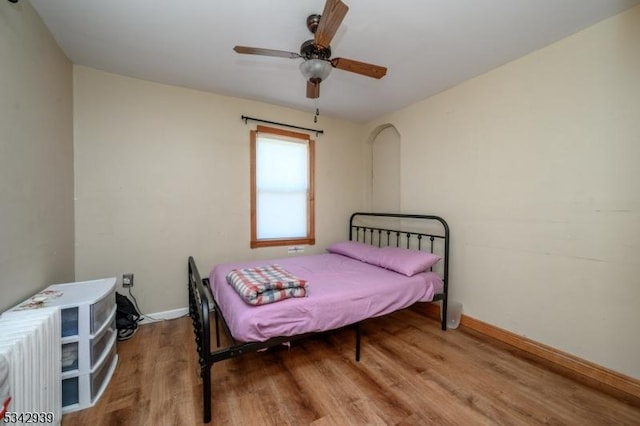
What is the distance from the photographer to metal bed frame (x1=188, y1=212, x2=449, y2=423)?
139cm

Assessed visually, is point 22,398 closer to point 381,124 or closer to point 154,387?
point 154,387

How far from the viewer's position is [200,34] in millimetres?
1853

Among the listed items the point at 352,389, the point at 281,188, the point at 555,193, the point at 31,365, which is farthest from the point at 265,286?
the point at 555,193

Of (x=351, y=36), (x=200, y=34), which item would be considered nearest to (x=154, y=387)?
(x=200, y=34)

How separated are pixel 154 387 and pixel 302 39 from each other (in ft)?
8.73

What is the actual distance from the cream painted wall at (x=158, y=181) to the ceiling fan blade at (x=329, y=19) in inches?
69.8

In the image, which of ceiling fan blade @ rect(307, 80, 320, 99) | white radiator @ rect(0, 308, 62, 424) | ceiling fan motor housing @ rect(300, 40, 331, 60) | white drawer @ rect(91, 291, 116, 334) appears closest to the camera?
white radiator @ rect(0, 308, 62, 424)

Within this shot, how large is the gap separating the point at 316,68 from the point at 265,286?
149cm

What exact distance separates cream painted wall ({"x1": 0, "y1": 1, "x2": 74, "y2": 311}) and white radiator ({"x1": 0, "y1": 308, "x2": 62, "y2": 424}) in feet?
1.03

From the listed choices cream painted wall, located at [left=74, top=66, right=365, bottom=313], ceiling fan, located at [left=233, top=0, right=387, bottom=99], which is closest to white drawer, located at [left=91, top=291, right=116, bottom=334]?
cream painted wall, located at [left=74, top=66, right=365, bottom=313]

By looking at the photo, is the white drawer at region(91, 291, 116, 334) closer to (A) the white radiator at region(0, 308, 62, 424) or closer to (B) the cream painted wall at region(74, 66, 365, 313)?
(A) the white radiator at region(0, 308, 62, 424)

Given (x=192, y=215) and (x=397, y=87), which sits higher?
(x=397, y=87)

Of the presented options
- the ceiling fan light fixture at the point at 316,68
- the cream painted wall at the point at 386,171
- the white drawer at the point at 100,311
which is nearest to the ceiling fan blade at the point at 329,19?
the ceiling fan light fixture at the point at 316,68

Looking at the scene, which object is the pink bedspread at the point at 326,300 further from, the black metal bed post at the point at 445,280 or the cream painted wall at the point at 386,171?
the cream painted wall at the point at 386,171
